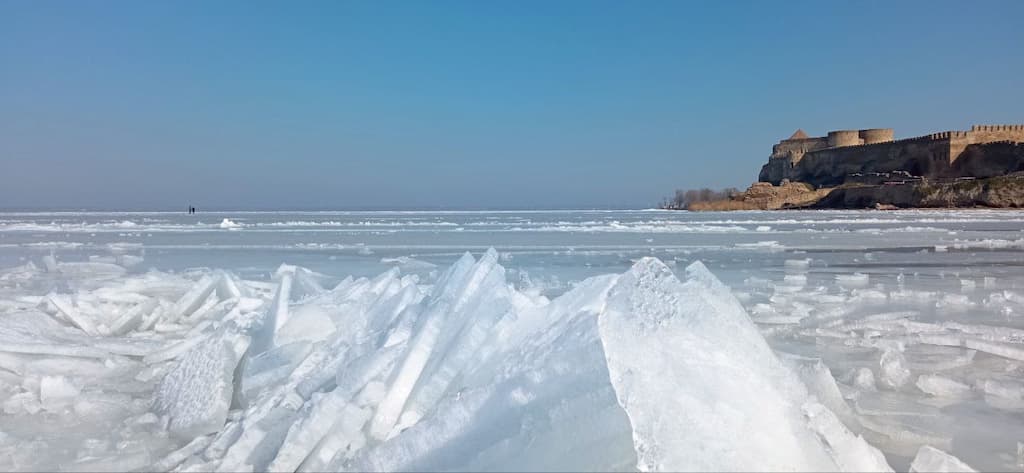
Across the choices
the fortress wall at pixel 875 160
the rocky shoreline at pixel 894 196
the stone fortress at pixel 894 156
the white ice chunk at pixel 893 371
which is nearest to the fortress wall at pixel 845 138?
the stone fortress at pixel 894 156

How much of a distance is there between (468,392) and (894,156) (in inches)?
2273

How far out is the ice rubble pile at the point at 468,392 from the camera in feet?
3.87

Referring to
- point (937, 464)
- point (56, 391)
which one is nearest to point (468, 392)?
point (937, 464)

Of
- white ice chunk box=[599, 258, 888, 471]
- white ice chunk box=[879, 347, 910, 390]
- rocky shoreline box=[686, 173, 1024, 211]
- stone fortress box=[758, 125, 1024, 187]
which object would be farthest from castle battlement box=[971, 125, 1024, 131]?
white ice chunk box=[599, 258, 888, 471]

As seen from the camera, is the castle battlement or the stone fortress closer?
the stone fortress

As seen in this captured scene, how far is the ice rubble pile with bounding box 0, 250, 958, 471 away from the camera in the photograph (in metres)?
1.18

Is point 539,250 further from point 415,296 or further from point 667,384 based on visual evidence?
point 667,384

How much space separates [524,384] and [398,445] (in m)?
0.28

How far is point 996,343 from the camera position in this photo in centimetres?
302

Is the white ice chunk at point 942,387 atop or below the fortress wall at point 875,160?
below

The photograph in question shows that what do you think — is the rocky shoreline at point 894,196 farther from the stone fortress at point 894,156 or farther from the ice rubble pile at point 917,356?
the ice rubble pile at point 917,356

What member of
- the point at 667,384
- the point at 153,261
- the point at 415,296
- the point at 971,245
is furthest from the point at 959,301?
the point at 153,261

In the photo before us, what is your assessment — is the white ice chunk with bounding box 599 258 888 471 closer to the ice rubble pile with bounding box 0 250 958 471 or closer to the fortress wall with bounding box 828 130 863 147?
the ice rubble pile with bounding box 0 250 958 471

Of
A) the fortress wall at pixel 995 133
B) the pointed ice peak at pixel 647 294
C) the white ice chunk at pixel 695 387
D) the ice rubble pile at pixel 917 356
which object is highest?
the fortress wall at pixel 995 133
